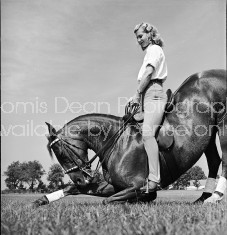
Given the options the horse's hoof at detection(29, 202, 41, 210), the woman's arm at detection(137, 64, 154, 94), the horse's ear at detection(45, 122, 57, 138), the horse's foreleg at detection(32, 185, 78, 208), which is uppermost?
the woman's arm at detection(137, 64, 154, 94)

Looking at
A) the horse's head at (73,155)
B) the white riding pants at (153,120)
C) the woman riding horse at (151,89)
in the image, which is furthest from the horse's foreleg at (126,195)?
the horse's head at (73,155)

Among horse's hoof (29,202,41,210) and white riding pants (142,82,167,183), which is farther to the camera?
horse's hoof (29,202,41,210)

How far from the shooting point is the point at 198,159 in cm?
620

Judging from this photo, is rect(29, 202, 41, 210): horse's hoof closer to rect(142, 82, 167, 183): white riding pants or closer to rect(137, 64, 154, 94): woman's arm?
rect(142, 82, 167, 183): white riding pants

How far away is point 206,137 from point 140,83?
1.56m

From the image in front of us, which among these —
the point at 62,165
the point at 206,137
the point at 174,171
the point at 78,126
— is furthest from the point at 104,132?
the point at 206,137

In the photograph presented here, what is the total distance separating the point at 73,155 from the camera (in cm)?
626

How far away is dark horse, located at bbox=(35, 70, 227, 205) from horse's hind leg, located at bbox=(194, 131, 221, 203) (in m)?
0.45

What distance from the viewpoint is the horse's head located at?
6219 mm

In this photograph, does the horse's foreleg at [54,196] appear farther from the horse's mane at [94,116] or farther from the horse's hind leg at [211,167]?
the horse's hind leg at [211,167]

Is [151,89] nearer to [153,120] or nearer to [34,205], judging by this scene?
[153,120]

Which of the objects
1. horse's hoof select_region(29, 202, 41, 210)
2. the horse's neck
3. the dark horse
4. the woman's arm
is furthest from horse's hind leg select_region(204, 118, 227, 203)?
horse's hoof select_region(29, 202, 41, 210)

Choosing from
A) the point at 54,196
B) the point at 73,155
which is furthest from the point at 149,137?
the point at 54,196

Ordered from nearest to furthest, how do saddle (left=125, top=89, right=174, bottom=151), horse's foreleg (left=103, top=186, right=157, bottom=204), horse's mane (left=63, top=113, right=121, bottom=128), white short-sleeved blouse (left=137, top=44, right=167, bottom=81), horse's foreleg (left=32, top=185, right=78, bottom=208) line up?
horse's foreleg (left=103, top=186, right=157, bottom=204), white short-sleeved blouse (left=137, top=44, right=167, bottom=81), saddle (left=125, top=89, right=174, bottom=151), horse's foreleg (left=32, top=185, right=78, bottom=208), horse's mane (left=63, top=113, right=121, bottom=128)
